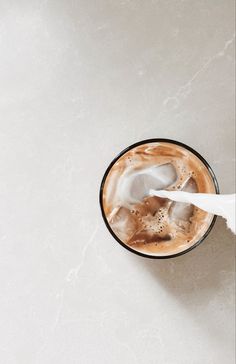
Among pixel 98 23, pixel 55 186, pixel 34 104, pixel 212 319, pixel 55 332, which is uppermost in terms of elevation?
pixel 98 23

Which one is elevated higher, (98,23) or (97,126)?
(98,23)

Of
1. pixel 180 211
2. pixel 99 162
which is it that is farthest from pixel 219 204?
pixel 99 162

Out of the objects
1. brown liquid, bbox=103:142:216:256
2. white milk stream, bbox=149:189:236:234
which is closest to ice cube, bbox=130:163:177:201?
brown liquid, bbox=103:142:216:256

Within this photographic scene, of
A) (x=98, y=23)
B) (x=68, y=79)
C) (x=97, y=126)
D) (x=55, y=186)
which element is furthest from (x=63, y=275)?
(x=98, y=23)

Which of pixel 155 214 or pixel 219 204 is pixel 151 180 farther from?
pixel 219 204

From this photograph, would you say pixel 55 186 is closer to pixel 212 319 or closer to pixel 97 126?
pixel 97 126

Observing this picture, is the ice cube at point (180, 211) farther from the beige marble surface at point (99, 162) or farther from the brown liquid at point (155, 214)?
the beige marble surface at point (99, 162)
